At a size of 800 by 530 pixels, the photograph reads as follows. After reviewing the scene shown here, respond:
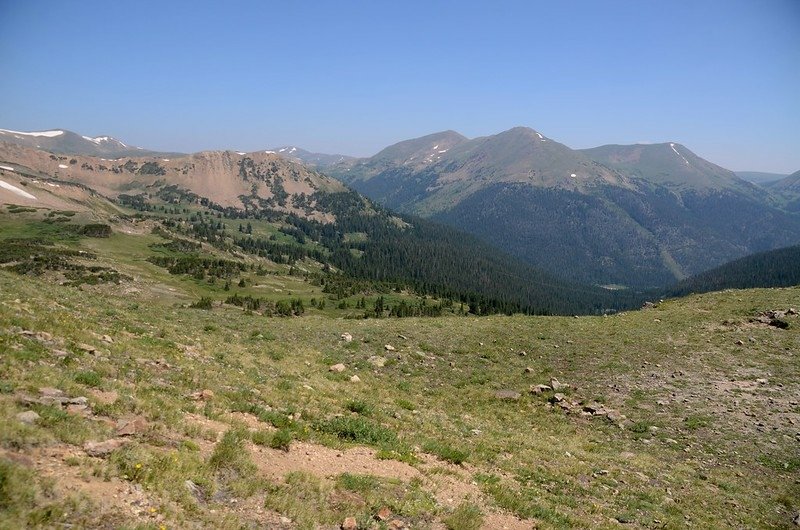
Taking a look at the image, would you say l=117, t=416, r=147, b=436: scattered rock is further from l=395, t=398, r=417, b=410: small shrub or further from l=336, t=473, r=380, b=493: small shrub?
l=395, t=398, r=417, b=410: small shrub

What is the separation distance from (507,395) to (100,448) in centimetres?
2060

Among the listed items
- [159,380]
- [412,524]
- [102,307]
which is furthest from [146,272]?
[412,524]

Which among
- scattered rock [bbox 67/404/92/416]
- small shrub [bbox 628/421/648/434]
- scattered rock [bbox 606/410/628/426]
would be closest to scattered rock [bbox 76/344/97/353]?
scattered rock [bbox 67/404/92/416]

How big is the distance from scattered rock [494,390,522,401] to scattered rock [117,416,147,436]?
18.9m

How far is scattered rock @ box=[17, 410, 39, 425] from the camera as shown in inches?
348

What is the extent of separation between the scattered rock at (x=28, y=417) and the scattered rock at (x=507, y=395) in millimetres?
21031

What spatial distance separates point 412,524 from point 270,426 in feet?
19.0

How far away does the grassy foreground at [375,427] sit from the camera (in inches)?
346

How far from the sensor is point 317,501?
992 centimetres

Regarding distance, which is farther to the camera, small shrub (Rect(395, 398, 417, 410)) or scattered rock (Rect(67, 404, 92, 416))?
small shrub (Rect(395, 398, 417, 410))

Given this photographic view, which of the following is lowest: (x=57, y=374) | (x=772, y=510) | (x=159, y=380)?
(x=772, y=510)

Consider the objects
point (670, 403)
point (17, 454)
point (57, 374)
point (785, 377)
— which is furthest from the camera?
point (785, 377)

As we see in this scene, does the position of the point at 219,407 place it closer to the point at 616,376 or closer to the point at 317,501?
the point at 317,501

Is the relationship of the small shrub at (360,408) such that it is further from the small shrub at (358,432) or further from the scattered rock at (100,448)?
the scattered rock at (100,448)
